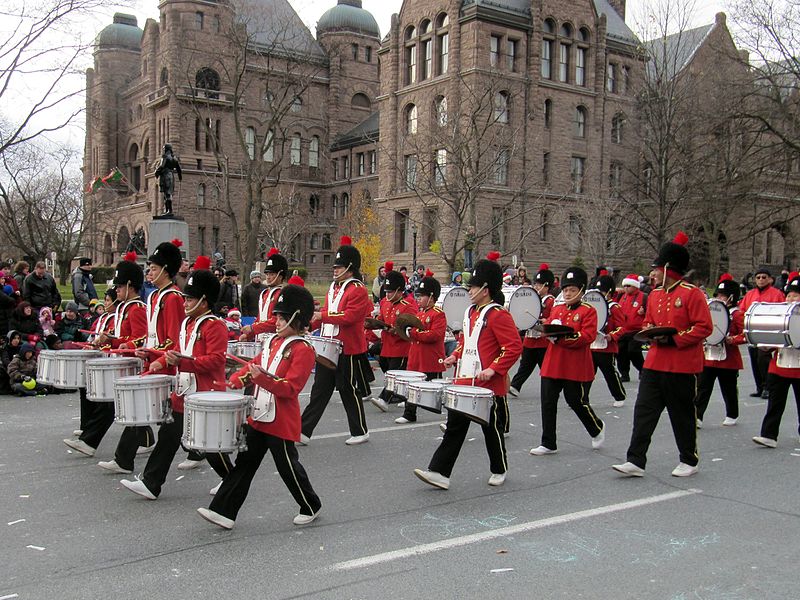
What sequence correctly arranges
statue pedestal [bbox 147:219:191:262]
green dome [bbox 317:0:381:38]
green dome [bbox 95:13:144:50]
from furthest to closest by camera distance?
green dome [bbox 95:13:144:50] → green dome [bbox 317:0:381:38] → statue pedestal [bbox 147:219:191:262]

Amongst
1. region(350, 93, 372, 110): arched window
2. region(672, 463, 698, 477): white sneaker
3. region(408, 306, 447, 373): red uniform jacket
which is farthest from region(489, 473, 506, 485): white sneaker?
region(350, 93, 372, 110): arched window

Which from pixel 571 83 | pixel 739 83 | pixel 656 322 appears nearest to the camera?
pixel 656 322

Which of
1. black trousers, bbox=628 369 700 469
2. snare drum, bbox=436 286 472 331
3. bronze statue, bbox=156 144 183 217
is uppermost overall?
bronze statue, bbox=156 144 183 217

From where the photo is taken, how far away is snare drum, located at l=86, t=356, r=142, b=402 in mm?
6918

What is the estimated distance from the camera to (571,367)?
8492 millimetres

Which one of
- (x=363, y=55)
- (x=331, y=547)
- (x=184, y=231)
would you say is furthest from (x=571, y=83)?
(x=331, y=547)

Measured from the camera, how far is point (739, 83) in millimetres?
30344

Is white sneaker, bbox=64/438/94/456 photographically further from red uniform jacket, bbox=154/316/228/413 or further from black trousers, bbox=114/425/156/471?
red uniform jacket, bbox=154/316/228/413

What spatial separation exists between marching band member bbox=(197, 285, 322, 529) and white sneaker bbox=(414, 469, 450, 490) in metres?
1.35

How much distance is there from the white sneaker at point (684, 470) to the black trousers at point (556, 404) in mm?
1222

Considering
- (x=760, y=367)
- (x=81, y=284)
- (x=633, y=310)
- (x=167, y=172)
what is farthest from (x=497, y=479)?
(x=167, y=172)

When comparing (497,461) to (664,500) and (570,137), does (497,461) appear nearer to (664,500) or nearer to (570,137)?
(664,500)

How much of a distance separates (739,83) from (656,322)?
26.5 meters

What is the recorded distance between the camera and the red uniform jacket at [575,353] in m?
8.46
